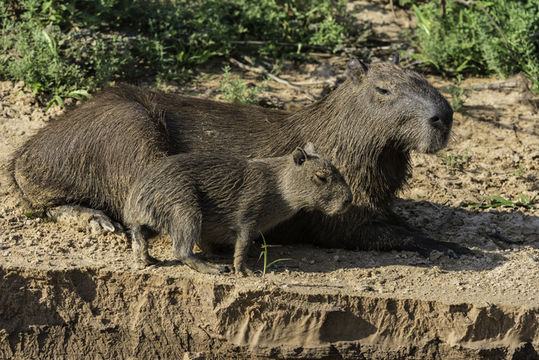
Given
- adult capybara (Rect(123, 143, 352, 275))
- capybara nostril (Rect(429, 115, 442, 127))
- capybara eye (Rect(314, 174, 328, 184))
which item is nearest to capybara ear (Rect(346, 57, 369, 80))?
capybara nostril (Rect(429, 115, 442, 127))

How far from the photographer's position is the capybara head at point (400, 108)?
5.72m

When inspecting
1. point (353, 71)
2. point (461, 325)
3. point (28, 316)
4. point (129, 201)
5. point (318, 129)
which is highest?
point (353, 71)

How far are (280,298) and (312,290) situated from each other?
22cm

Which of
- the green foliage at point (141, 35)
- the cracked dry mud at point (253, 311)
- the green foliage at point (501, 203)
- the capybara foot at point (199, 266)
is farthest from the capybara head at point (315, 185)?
the green foliage at point (141, 35)

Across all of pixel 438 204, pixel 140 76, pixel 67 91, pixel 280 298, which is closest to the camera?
pixel 280 298

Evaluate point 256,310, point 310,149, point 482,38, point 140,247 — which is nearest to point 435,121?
point 310,149

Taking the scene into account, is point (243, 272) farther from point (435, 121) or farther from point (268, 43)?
point (268, 43)

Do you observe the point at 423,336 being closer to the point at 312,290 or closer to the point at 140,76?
the point at 312,290

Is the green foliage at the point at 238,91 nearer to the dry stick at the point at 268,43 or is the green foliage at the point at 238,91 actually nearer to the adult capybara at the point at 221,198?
the dry stick at the point at 268,43

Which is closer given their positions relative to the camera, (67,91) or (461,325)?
(461,325)

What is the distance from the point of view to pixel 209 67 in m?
8.70

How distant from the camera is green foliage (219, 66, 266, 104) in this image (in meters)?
7.92

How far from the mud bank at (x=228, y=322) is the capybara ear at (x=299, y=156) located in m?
0.84

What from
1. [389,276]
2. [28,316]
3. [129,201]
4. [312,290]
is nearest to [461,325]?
[389,276]
